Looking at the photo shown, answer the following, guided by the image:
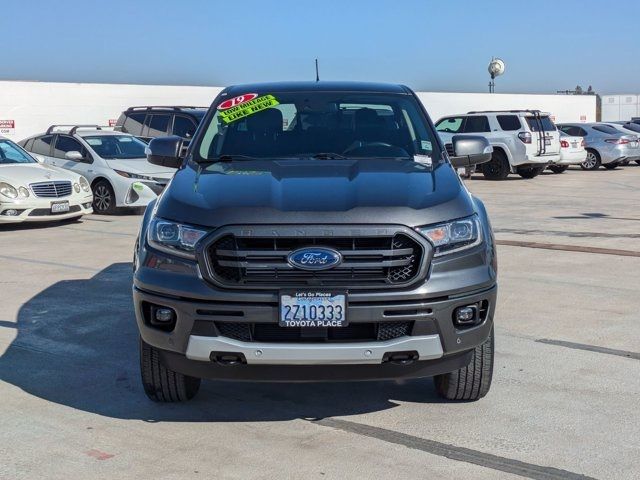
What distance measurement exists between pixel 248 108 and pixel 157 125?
44.8 ft

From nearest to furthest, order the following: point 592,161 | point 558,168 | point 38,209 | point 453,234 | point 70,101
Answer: point 453,234 → point 38,209 → point 70,101 → point 558,168 → point 592,161

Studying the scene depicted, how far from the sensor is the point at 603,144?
28266mm

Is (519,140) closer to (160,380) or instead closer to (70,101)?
(70,101)

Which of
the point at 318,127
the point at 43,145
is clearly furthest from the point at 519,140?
the point at 318,127

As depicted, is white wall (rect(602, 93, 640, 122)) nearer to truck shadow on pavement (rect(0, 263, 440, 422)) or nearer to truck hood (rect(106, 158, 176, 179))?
truck hood (rect(106, 158, 176, 179))

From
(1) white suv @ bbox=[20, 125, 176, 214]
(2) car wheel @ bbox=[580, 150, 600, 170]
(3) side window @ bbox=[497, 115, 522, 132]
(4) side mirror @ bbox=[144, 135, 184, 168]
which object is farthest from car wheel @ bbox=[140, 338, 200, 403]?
(2) car wheel @ bbox=[580, 150, 600, 170]

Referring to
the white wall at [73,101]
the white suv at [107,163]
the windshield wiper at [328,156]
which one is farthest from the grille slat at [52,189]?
the white wall at [73,101]

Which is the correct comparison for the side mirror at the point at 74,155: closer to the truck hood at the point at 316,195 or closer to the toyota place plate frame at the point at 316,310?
the truck hood at the point at 316,195

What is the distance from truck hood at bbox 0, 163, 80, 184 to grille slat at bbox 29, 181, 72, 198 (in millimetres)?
68

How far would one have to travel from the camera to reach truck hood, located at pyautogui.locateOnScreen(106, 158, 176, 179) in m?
15.8

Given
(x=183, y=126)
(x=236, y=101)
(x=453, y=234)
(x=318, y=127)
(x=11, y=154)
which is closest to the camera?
(x=453, y=234)

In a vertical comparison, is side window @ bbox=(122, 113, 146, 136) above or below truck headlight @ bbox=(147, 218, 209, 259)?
below

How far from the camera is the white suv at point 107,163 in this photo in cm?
1574

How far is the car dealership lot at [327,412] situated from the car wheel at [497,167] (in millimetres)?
15807
